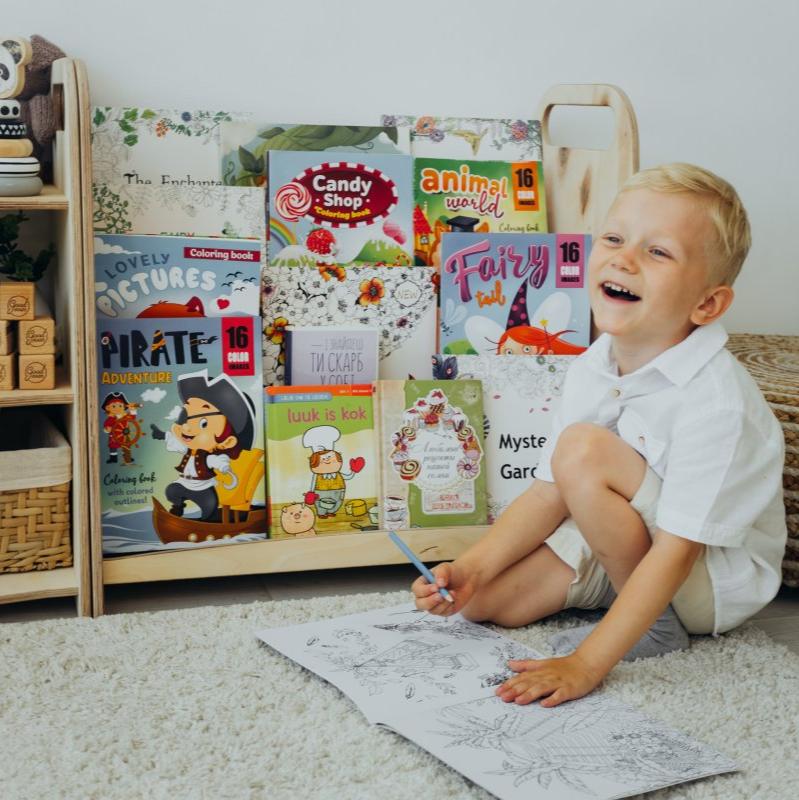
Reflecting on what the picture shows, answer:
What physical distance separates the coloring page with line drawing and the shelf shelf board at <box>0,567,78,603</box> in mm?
285

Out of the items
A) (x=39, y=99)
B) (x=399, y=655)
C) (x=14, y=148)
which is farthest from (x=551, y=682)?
(x=39, y=99)

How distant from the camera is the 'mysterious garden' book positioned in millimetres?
1514

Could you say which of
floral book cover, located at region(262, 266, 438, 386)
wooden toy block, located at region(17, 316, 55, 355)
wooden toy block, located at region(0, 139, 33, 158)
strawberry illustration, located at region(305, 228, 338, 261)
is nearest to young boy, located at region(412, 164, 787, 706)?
floral book cover, located at region(262, 266, 438, 386)

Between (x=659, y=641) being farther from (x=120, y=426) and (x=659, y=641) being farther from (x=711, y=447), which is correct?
(x=120, y=426)

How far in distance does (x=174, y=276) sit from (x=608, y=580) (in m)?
0.70

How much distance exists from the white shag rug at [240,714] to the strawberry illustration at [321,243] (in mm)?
527

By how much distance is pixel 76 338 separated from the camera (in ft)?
4.25

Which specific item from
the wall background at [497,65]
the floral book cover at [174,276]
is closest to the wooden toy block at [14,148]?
the floral book cover at [174,276]

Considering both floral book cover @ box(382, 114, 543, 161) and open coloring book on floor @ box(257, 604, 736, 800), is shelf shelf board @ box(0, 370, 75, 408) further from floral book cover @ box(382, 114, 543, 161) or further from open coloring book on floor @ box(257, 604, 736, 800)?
floral book cover @ box(382, 114, 543, 161)

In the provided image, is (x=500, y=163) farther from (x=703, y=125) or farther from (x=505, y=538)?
(x=505, y=538)

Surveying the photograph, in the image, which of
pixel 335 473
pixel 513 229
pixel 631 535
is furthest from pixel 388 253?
pixel 631 535

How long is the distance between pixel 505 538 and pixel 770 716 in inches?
14.5

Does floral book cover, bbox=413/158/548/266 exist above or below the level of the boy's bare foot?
above

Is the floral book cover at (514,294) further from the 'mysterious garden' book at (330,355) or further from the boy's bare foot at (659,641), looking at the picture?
the boy's bare foot at (659,641)
